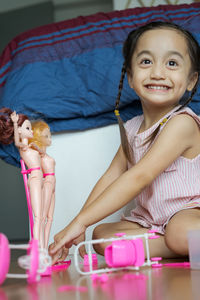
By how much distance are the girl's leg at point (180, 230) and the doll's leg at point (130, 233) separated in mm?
77

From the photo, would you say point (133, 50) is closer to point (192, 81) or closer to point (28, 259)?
point (192, 81)

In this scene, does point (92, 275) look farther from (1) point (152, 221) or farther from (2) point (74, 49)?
(2) point (74, 49)

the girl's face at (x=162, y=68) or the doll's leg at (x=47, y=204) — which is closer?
the doll's leg at (x=47, y=204)

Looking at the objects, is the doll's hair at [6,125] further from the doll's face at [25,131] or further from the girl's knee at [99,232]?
the girl's knee at [99,232]

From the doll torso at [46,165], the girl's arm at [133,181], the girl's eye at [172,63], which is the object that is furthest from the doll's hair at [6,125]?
the girl's eye at [172,63]

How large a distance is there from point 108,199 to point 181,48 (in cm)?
50

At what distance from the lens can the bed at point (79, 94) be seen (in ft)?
4.66

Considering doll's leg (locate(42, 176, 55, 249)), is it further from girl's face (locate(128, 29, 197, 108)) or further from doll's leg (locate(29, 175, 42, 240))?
girl's face (locate(128, 29, 197, 108))

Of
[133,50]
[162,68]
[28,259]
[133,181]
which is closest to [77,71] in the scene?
[133,50]

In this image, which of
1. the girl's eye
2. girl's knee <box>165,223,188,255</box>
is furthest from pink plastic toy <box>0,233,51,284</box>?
the girl's eye

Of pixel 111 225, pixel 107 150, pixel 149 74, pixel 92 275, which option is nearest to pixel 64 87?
pixel 107 150

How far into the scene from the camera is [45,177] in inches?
40.4

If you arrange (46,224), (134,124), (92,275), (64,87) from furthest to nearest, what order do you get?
1. (64,87)
2. (134,124)
3. (46,224)
4. (92,275)

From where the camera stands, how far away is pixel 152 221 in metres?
1.19
